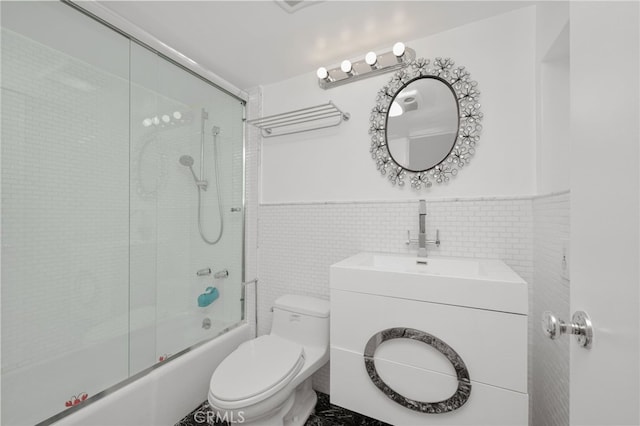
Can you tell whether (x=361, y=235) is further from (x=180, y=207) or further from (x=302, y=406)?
(x=180, y=207)

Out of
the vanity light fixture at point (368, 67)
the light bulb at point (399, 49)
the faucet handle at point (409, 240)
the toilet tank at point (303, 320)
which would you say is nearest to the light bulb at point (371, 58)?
the vanity light fixture at point (368, 67)

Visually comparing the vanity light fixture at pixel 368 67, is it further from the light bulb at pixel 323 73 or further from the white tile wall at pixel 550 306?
the white tile wall at pixel 550 306

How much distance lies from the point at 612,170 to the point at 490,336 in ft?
2.69

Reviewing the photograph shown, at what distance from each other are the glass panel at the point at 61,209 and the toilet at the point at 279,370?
0.59 meters

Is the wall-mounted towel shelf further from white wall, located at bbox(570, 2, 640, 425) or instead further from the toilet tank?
white wall, located at bbox(570, 2, 640, 425)

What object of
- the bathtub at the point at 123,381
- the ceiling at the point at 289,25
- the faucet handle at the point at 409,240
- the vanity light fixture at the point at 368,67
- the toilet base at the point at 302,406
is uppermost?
the ceiling at the point at 289,25

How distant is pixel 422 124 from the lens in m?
1.60

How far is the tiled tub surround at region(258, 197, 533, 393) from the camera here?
1.41 m

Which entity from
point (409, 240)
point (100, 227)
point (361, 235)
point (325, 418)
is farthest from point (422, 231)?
point (100, 227)

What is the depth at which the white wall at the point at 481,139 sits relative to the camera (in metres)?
1.39

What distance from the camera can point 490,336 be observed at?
102 centimetres

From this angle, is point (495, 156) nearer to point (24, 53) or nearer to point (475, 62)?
point (475, 62)

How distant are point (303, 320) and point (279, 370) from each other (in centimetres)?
37

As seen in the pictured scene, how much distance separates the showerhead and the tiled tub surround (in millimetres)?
584
